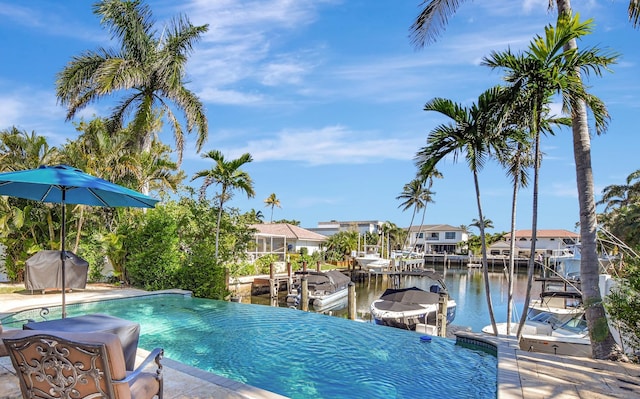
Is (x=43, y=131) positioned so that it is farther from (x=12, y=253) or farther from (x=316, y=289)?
(x=316, y=289)

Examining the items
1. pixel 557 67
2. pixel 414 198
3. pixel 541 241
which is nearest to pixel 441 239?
pixel 541 241

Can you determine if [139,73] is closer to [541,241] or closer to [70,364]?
[70,364]

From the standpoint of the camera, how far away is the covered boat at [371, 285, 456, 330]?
14.5 meters

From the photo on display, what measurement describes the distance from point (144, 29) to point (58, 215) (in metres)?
8.50

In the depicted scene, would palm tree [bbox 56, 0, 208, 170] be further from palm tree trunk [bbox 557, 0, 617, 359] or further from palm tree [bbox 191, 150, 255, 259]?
palm tree trunk [bbox 557, 0, 617, 359]

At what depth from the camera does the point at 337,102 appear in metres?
16.0

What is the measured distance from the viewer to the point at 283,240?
38.9 m

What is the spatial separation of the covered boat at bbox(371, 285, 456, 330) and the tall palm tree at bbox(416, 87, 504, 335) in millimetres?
5397

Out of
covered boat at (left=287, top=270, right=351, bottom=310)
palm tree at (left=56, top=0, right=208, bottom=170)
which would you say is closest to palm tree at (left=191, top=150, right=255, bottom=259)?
palm tree at (left=56, top=0, right=208, bottom=170)

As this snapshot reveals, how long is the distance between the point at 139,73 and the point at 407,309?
14.1 metres

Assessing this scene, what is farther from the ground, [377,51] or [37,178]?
[377,51]

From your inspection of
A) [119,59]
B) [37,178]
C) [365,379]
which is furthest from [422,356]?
[119,59]

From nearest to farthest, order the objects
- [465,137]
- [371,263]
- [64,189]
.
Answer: [64,189] < [465,137] < [371,263]

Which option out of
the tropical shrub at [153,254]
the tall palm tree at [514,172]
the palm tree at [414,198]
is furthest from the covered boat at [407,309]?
the palm tree at [414,198]
